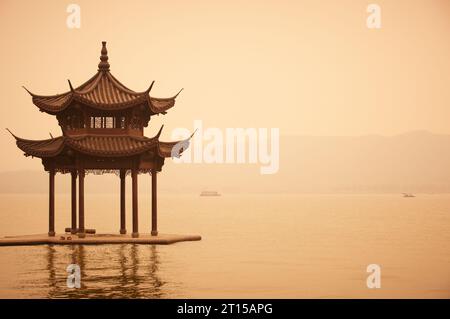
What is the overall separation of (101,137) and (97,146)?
3.56 feet

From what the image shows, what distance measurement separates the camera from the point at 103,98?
57.1 m

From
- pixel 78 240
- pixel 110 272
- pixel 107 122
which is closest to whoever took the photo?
pixel 110 272

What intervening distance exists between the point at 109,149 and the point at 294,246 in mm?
19995

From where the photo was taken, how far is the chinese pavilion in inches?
2205

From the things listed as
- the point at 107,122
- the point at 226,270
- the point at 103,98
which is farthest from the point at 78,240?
the point at 226,270

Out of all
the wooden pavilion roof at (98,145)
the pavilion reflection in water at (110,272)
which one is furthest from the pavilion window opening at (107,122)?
the pavilion reflection in water at (110,272)

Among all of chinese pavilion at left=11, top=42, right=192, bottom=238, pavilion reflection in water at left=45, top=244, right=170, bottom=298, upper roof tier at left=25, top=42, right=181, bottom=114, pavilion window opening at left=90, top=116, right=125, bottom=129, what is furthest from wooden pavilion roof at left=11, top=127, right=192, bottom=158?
pavilion reflection in water at left=45, top=244, right=170, bottom=298

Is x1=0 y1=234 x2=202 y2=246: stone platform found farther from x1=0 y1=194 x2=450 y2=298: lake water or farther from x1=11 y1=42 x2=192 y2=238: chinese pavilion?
x1=11 y1=42 x2=192 y2=238: chinese pavilion

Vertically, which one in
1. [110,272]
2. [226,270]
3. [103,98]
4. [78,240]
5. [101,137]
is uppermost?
[103,98]

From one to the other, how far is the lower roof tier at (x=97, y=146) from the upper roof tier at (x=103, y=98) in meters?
1.83

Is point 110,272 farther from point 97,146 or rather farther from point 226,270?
point 97,146

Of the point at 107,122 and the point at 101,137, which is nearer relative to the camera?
the point at 101,137

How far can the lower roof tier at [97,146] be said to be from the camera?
5541 cm
